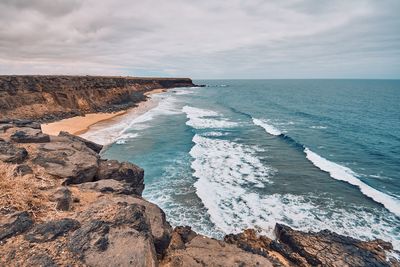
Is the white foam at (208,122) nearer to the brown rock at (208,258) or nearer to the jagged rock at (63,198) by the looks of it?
the jagged rock at (63,198)

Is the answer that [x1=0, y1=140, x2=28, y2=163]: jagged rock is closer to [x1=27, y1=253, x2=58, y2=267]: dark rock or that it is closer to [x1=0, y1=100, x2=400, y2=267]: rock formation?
[x1=0, y1=100, x2=400, y2=267]: rock formation

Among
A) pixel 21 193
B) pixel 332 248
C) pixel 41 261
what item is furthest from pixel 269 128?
pixel 41 261

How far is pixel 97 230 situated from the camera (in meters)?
7.86

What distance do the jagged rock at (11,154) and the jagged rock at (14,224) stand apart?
4.49m

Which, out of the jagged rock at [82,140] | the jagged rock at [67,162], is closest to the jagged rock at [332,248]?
the jagged rock at [67,162]

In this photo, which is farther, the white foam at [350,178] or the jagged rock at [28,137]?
the white foam at [350,178]

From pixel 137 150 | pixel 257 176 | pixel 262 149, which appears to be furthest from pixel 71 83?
pixel 257 176

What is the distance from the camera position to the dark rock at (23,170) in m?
10.9

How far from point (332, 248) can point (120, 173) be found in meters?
11.1

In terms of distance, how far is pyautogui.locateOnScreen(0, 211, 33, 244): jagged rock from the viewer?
7.36 meters

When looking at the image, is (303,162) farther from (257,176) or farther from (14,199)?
(14,199)

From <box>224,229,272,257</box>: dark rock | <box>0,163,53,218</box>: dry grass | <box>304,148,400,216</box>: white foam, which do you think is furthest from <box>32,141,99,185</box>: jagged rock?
<box>304,148,400,216</box>: white foam

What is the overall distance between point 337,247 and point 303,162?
14.7m

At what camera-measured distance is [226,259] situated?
8.88 metres
